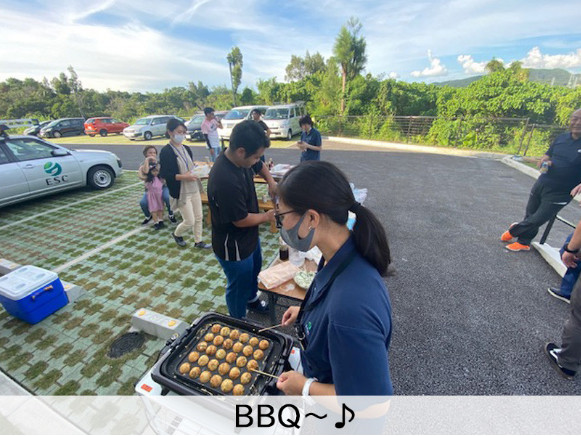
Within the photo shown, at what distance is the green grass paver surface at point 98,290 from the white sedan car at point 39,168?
587 mm

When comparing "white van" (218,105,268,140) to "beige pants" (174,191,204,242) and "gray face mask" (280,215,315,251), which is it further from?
"gray face mask" (280,215,315,251)

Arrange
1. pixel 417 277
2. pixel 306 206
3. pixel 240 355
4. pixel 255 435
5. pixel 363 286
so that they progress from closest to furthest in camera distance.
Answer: pixel 363 286 < pixel 306 206 < pixel 255 435 < pixel 240 355 < pixel 417 277

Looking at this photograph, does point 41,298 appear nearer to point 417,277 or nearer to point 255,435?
point 255,435

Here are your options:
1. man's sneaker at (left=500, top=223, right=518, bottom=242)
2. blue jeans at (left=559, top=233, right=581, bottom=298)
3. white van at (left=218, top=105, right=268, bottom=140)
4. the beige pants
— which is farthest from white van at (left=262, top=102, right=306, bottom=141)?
blue jeans at (left=559, top=233, right=581, bottom=298)

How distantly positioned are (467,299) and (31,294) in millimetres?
5355

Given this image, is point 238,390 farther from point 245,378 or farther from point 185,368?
point 185,368

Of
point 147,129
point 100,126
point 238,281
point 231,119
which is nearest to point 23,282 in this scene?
point 238,281

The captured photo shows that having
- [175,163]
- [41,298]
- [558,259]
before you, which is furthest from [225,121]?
[558,259]

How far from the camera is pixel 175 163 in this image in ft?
13.0

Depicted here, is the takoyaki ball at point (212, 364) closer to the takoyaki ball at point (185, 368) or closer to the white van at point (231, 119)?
the takoyaki ball at point (185, 368)

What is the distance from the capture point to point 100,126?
2148 cm

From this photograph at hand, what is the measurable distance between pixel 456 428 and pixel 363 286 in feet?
6.89

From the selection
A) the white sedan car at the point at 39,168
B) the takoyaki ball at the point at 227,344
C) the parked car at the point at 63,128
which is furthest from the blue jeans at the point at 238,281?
the parked car at the point at 63,128

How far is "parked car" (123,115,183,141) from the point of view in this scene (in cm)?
1789
